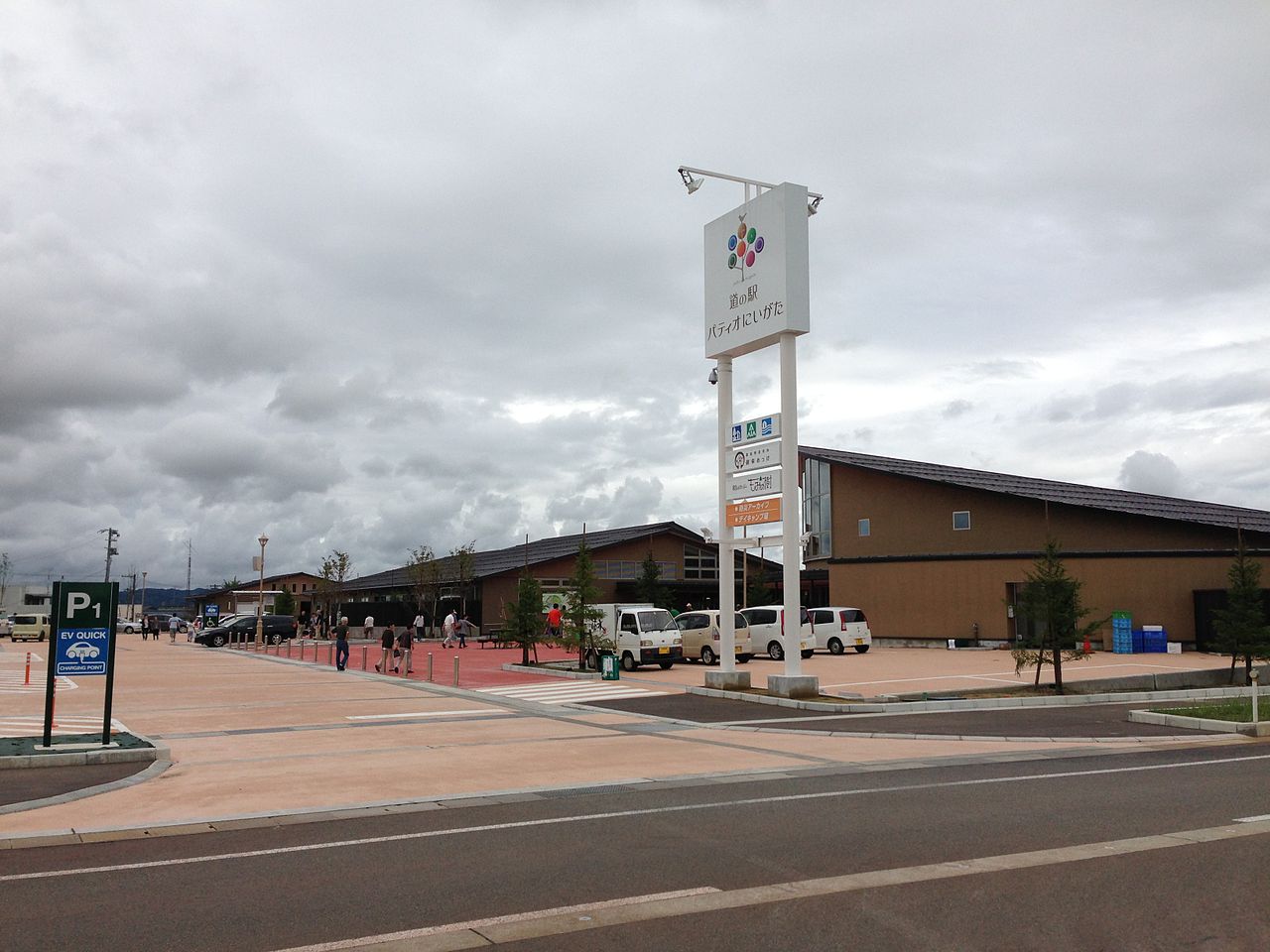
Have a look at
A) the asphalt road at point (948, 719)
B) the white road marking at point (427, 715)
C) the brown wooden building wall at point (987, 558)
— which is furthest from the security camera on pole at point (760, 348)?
the brown wooden building wall at point (987, 558)

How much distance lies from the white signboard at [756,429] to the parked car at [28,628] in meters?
60.2

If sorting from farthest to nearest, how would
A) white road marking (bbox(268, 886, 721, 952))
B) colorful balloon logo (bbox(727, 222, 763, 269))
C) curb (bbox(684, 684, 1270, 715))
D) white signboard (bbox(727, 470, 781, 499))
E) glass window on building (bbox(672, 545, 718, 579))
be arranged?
glass window on building (bbox(672, 545, 718, 579)), colorful balloon logo (bbox(727, 222, 763, 269)), white signboard (bbox(727, 470, 781, 499)), curb (bbox(684, 684, 1270, 715)), white road marking (bbox(268, 886, 721, 952))

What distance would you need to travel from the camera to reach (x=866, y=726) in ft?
57.0

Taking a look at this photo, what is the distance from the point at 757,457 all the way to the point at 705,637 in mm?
11494

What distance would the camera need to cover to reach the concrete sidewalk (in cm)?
1036

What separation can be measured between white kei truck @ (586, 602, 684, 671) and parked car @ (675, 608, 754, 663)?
2023mm

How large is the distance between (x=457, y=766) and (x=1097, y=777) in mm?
7604

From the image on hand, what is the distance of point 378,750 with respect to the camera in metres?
14.5

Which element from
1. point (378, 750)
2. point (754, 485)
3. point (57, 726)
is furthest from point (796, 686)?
point (57, 726)

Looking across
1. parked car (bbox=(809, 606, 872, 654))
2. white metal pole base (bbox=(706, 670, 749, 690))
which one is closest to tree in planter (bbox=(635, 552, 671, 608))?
parked car (bbox=(809, 606, 872, 654))

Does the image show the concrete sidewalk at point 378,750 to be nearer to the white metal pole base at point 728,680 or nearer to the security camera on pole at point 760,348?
the white metal pole base at point 728,680

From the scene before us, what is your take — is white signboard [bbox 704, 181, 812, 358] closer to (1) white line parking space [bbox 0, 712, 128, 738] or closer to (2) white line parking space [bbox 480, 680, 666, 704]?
(2) white line parking space [bbox 480, 680, 666, 704]

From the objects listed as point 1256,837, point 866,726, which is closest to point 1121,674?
point 866,726

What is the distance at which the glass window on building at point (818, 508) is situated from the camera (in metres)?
48.8
